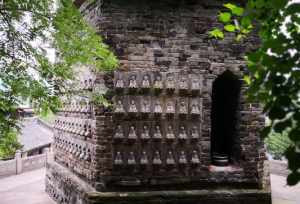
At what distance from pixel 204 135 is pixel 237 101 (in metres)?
1.10

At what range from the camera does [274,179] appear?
1647cm

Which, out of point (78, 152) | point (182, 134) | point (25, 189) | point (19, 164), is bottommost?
point (25, 189)

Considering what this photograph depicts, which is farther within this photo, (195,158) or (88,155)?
(88,155)

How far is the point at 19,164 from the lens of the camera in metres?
18.2

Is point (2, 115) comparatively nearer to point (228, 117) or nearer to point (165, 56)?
point (165, 56)

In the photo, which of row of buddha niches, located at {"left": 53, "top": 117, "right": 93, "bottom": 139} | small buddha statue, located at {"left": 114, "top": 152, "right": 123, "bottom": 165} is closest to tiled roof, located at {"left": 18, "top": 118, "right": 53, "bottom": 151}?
row of buddha niches, located at {"left": 53, "top": 117, "right": 93, "bottom": 139}

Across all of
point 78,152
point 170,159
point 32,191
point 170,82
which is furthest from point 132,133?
point 32,191

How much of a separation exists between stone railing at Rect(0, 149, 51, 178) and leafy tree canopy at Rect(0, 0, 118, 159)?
11.6 metres

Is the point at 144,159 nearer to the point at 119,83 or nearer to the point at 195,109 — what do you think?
the point at 195,109

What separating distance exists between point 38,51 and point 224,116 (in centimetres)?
486

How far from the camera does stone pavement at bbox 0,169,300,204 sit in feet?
39.3

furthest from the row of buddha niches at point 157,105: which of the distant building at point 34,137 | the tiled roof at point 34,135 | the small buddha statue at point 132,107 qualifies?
the tiled roof at point 34,135

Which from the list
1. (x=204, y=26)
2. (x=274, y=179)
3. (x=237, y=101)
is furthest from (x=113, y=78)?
(x=274, y=179)

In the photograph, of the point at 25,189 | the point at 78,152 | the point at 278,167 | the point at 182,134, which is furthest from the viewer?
the point at 278,167
